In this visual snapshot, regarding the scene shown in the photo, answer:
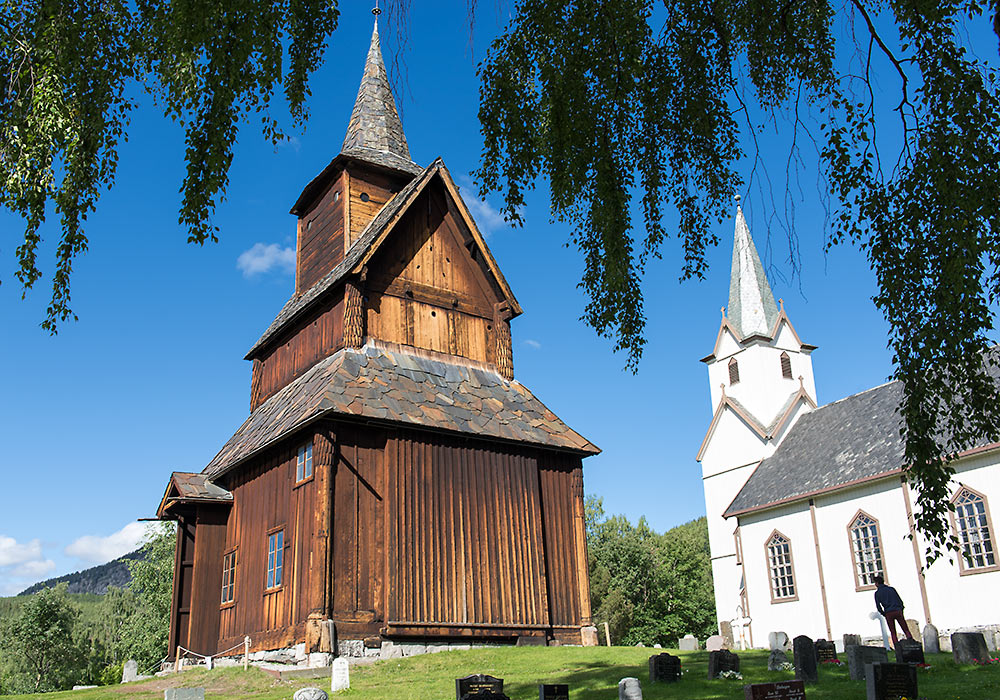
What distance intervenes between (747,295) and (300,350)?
36490 millimetres

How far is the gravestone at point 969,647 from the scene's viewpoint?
50.4ft

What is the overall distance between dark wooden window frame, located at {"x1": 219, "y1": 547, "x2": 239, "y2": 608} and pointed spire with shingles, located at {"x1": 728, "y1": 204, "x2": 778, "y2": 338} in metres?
36.7

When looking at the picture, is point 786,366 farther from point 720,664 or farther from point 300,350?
point 720,664

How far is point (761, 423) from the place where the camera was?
48.2 metres

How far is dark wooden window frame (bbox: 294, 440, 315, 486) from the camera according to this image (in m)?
20.6

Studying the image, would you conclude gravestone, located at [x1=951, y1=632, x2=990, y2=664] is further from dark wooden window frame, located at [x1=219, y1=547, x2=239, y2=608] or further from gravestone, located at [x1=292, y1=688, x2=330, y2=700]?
dark wooden window frame, located at [x1=219, y1=547, x2=239, y2=608]

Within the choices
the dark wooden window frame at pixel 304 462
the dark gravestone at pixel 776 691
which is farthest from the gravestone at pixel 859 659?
the dark wooden window frame at pixel 304 462

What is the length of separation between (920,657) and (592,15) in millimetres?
13308

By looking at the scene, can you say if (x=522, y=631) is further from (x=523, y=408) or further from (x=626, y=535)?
(x=626, y=535)

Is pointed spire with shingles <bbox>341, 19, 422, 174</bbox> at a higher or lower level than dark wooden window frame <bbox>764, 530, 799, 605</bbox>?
higher

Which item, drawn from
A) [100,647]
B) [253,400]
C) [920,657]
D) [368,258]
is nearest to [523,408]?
[368,258]

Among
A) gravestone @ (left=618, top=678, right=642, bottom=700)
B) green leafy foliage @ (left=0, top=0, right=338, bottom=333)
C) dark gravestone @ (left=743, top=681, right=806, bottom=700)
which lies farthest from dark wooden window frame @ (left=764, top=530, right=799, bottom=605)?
green leafy foliage @ (left=0, top=0, right=338, bottom=333)

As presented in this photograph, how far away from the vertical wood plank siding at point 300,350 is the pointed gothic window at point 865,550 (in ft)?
75.0

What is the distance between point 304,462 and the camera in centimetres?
2105
